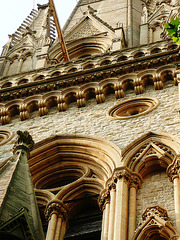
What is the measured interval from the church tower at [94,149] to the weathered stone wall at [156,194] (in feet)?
0.07

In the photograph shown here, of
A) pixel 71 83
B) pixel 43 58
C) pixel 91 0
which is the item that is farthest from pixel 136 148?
pixel 91 0

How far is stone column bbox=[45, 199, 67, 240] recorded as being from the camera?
44.0ft

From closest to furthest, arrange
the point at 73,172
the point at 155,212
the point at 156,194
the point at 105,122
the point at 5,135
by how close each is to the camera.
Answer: the point at 155,212 → the point at 156,194 → the point at 73,172 → the point at 105,122 → the point at 5,135

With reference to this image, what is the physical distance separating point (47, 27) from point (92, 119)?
14935 millimetres

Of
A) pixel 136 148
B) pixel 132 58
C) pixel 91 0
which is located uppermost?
pixel 91 0

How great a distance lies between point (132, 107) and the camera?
1808 centimetres

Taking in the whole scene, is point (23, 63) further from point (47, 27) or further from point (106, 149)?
point (106, 149)

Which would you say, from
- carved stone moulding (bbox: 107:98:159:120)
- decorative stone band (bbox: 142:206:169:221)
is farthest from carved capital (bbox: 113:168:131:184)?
carved stone moulding (bbox: 107:98:159:120)

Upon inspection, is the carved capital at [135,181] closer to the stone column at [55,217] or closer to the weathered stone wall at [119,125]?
Result: the weathered stone wall at [119,125]

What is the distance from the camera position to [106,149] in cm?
1562

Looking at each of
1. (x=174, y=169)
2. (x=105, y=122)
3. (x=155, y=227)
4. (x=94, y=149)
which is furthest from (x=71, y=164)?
(x=155, y=227)

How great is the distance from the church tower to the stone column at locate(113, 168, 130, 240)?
2 centimetres

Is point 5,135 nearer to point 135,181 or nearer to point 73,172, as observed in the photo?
point 73,172

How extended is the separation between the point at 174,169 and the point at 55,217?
9.40 feet
